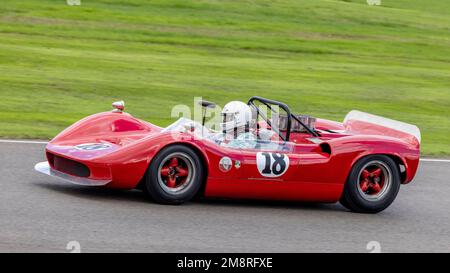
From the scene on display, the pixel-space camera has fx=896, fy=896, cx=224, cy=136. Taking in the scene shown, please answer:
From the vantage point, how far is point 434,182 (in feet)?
32.3

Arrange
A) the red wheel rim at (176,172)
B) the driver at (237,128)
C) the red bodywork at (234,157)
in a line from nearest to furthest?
the red bodywork at (234,157)
the red wheel rim at (176,172)
the driver at (237,128)

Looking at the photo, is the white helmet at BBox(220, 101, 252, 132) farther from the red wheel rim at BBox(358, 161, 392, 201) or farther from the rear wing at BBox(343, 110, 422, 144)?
the rear wing at BBox(343, 110, 422, 144)

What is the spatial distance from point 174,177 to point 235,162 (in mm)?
550

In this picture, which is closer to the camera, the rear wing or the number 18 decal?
the number 18 decal

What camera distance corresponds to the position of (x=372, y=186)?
830 centimetres

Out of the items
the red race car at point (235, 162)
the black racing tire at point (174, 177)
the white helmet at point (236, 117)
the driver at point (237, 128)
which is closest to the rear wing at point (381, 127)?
the red race car at point (235, 162)

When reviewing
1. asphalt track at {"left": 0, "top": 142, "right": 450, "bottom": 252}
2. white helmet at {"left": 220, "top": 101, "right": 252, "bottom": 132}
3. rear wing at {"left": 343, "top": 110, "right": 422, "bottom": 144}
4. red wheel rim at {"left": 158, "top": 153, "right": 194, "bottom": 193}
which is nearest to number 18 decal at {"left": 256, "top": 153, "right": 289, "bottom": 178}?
asphalt track at {"left": 0, "top": 142, "right": 450, "bottom": 252}

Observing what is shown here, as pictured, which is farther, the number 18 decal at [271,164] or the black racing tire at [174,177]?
the number 18 decal at [271,164]

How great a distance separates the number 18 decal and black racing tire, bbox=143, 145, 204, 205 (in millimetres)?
532

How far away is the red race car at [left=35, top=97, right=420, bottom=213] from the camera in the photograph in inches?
296

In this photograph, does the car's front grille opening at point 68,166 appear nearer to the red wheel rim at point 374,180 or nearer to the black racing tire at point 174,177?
the black racing tire at point 174,177

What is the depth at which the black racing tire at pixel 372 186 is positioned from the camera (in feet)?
26.8

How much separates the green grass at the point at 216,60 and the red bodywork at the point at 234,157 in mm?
2722

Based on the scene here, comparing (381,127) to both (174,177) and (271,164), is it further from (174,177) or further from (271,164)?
(174,177)
